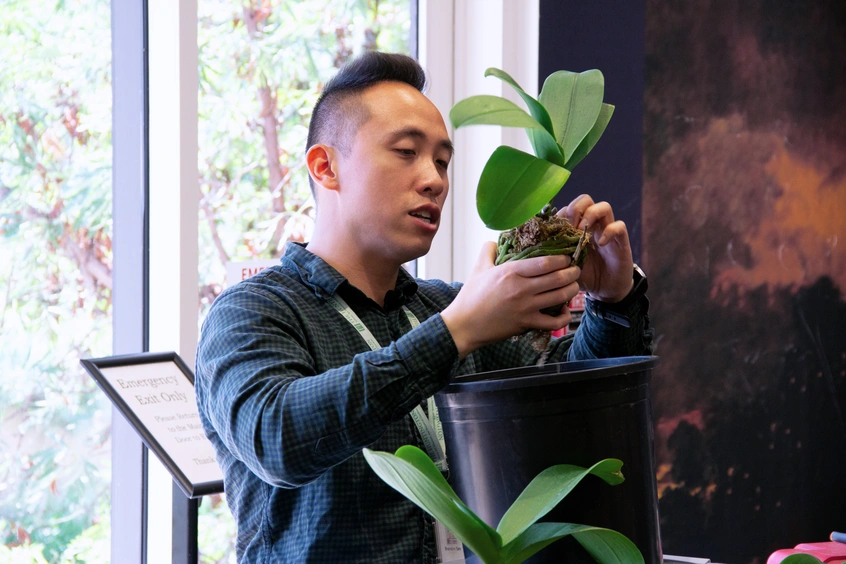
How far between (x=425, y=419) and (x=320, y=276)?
30 cm

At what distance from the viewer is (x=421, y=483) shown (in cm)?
94

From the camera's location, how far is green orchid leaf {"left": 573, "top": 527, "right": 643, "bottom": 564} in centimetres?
99

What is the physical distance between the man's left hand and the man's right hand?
0.18m

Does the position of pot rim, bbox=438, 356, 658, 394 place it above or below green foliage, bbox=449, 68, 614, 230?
below

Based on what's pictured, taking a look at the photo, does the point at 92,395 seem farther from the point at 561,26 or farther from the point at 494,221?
the point at 561,26

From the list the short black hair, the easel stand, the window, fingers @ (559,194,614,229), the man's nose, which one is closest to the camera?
fingers @ (559,194,614,229)

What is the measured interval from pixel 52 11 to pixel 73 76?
0.49 ft

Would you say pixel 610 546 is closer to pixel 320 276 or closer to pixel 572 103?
pixel 572 103

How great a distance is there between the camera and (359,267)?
66.1 inches

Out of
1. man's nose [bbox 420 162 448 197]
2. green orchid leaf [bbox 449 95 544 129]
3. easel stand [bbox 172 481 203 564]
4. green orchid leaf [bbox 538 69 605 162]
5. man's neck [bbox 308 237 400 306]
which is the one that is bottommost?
easel stand [bbox 172 481 203 564]

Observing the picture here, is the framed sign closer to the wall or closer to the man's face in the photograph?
the man's face

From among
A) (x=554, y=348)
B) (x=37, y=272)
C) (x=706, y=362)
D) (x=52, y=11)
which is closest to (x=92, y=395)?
(x=37, y=272)

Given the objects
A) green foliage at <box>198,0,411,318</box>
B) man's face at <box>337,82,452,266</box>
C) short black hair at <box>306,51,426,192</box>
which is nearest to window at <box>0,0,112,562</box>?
green foliage at <box>198,0,411,318</box>

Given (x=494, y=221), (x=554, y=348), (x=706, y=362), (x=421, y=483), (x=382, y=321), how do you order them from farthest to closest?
(x=706, y=362)
(x=554, y=348)
(x=382, y=321)
(x=494, y=221)
(x=421, y=483)
